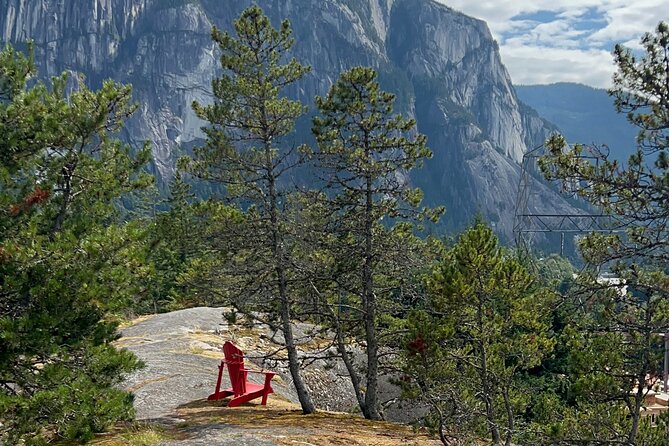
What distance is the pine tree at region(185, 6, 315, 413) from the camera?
14.5 metres

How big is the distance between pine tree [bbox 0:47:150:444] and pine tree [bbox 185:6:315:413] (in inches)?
151

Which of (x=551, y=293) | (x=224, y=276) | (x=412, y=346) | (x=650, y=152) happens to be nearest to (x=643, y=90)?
(x=650, y=152)

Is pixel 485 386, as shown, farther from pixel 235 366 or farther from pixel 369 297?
pixel 235 366

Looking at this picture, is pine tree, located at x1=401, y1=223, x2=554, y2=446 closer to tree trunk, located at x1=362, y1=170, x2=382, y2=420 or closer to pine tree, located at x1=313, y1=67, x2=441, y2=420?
tree trunk, located at x1=362, y1=170, x2=382, y2=420

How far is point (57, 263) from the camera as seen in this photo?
28.4 ft

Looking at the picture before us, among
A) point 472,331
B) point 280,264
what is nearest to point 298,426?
point 280,264

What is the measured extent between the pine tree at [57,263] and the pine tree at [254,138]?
12.6 ft

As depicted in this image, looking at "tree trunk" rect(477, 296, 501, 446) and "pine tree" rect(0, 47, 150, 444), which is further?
"tree trunk" rect(477, 296, 501, 446)

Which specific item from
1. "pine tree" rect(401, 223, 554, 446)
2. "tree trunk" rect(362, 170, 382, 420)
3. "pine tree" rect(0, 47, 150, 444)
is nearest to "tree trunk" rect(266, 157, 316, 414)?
"tree trunk" rect(362, 170, 382, 420)

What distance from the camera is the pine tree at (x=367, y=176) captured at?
49.2ft

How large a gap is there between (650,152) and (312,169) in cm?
869

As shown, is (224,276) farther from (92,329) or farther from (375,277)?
(92,329)

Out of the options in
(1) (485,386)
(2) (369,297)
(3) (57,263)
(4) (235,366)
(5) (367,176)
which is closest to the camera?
(3) (57,263)

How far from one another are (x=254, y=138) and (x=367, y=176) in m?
2.84
